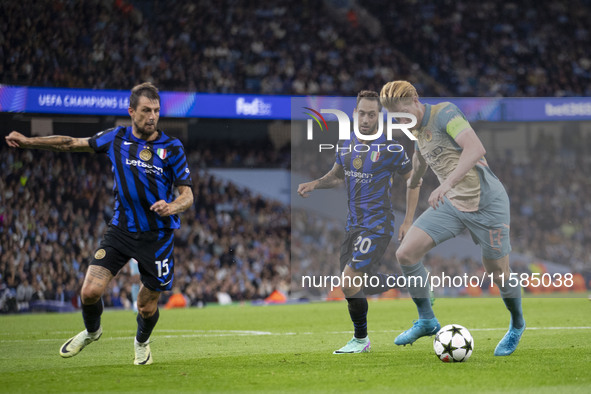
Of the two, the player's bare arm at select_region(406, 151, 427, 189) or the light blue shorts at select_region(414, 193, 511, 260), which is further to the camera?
the player's bare arm at select_region(406, 151, 427, 189)

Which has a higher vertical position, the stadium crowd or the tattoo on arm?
the stadium crowd

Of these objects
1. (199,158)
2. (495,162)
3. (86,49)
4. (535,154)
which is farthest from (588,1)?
(495,162)

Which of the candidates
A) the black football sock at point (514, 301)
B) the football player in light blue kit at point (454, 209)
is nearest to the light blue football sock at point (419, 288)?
the football player in light blue kit at point (454, 209)

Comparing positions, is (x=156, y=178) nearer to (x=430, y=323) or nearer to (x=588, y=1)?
(x=430, y=323)

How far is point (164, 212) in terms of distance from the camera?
7121 millimetres

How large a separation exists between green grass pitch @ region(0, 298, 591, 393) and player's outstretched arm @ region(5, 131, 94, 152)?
216 cm

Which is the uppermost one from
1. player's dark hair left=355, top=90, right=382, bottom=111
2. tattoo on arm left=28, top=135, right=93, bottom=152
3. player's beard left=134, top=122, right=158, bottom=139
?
player's dark hair left=355, top=90, right=382, bottom=111

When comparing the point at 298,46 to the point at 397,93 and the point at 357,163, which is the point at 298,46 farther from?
the point at 357,163

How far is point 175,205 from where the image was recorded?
7293 millimetres

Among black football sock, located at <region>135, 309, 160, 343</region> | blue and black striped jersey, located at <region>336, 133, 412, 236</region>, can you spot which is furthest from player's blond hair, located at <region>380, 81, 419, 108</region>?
black football sock, located at <region>135, 309, 160, 343</region>

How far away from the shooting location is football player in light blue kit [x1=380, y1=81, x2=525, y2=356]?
9.12m

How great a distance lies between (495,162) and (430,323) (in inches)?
109

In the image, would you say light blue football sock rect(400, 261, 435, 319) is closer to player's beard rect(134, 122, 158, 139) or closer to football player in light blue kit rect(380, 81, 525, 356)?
football player in light blue kit rect(380, 81, 525, 356)

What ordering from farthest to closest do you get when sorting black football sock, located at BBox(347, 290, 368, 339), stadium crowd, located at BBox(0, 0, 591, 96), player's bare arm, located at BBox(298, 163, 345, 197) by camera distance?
1. stadium crowd, located at BBox(0, 0, 591, 96)
2. player's bare arm, located at BBox(298, 163, 345, 197)
3. black football sock, located at BBox(347, 290, 368, 339)
